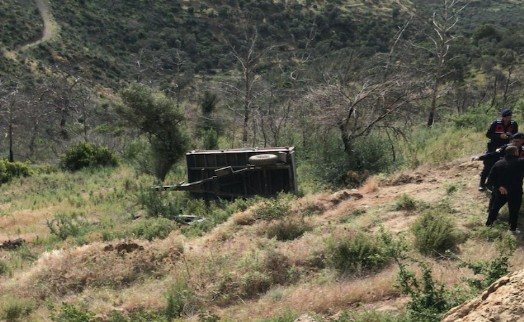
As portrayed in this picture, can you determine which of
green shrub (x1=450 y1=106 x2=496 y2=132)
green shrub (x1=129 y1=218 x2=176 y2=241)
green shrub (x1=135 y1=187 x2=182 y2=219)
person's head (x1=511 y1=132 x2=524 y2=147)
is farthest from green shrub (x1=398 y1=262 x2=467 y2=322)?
green shrub (x1=450 y1=106 x2=496 y2=132)

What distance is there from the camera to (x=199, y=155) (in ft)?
53.5

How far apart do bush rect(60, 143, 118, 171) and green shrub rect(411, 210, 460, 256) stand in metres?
23.6

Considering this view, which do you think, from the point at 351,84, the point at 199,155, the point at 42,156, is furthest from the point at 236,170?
the point at 42,156

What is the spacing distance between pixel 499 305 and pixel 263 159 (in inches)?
418

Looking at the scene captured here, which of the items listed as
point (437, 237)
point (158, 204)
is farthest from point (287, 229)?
point (158, 204)

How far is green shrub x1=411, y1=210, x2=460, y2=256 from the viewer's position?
24.3 feet

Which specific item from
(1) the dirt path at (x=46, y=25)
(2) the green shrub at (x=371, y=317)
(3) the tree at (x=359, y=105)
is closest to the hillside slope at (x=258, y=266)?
(2) the green shrub at (x=371, y=317)

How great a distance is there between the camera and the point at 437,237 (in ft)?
24.3

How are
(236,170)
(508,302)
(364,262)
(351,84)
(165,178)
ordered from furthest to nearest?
1. (165,178)
2. (351,84)
3. (236,170)
4. (364,262)
5. (508,302)

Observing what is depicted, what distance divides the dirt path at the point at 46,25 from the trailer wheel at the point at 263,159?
1685 inches

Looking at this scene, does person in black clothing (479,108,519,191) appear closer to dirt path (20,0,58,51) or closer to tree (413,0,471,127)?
tree (413,0,471,127)

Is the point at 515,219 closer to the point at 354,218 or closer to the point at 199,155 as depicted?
the point at 354,218

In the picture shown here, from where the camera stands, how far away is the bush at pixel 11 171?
1037 inches

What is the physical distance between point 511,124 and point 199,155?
32.5ft
